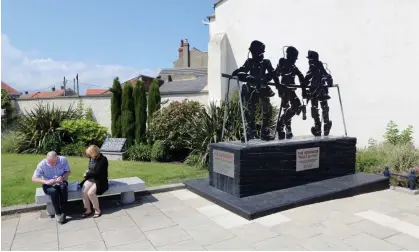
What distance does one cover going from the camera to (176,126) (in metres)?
11.1

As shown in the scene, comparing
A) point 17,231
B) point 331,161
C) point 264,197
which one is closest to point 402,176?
point 331,161

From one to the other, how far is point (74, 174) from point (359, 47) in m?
9.38

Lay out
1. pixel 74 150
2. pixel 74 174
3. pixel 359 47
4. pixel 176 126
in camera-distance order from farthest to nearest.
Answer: pixel 74 150
pixel 176 126
pixel 359 47
pixel 74 174

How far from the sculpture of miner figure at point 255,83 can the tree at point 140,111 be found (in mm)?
7026

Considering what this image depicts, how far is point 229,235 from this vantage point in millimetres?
4367

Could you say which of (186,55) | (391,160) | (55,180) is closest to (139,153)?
(55,180)

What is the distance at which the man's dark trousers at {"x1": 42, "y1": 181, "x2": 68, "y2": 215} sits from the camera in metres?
4.89

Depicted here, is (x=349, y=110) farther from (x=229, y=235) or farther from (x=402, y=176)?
(x=229, y=235)

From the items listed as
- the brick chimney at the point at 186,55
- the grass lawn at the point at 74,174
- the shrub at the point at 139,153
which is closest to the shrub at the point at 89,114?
the grass lawn at the point at 74,174

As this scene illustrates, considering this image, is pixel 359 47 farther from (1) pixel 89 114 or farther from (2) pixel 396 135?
(1) pixel 89 114

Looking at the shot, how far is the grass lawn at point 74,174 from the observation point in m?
6.17

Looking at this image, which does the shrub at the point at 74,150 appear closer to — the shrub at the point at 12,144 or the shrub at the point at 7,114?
the shrub at the point at 12,144

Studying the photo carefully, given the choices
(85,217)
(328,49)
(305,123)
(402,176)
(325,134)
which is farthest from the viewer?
(305,123)

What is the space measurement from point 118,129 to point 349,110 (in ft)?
28.8
